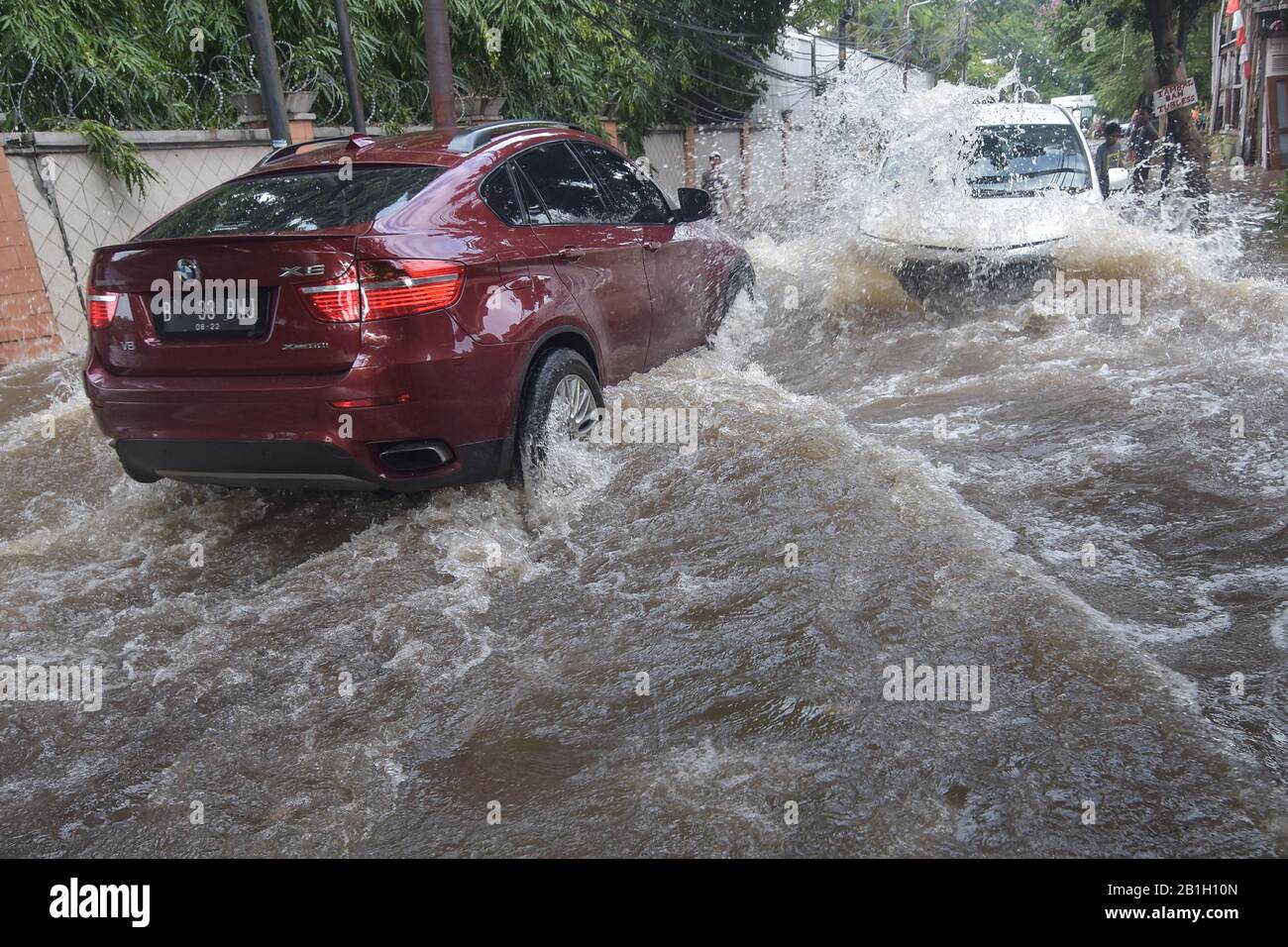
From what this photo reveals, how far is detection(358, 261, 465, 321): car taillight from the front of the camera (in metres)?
3.68

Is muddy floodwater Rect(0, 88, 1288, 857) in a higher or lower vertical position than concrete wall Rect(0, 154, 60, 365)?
lower

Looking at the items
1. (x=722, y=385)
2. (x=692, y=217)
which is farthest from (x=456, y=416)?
(x=692, y=217)

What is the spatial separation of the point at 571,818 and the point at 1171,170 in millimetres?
13107

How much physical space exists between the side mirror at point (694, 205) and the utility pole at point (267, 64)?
3874 millimetres

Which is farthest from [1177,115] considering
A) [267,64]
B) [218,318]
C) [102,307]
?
[102,307]

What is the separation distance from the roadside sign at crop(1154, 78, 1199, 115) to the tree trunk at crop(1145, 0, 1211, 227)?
0.26 m

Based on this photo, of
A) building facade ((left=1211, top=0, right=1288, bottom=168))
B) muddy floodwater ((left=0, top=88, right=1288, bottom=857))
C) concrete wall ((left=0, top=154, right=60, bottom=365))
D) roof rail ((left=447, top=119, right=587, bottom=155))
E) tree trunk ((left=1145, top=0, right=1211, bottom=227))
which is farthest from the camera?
building facade ((left=1211, top=0, right=1288, bottom=168))

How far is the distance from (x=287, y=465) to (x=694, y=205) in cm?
305

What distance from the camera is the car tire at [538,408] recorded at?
14.0ft

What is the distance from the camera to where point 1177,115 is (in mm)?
12914

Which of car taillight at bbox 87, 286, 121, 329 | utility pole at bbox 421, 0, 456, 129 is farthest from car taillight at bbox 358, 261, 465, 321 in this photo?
utility pole at bbox 421, 0, 456, 129

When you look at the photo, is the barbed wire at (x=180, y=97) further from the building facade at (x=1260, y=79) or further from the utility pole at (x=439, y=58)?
Result: the building facade at (x=1260, y=79)

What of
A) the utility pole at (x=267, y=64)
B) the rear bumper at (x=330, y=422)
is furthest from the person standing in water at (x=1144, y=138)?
the rear bumper at (x=330, y=422)

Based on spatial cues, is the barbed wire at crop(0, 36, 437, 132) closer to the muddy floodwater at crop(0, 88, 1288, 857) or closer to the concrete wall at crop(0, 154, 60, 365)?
the concrete wall at crop(0, 154, 60, 365)
